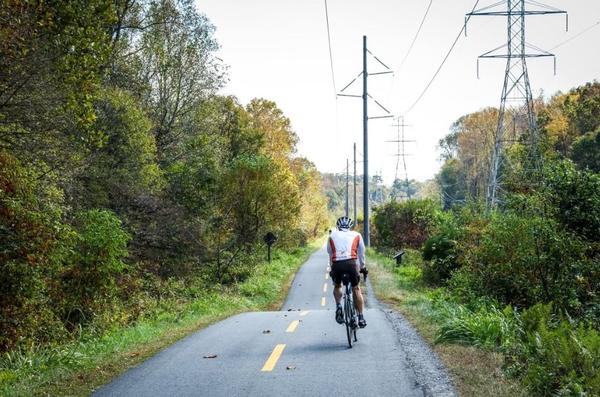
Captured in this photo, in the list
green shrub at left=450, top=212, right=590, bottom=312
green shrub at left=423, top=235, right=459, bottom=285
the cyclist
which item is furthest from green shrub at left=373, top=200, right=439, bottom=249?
the cyclist

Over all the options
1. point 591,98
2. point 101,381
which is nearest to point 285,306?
point 101,381

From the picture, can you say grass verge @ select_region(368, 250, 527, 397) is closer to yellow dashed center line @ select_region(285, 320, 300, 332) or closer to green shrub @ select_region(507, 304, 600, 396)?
green shrub @ select_region(507, 304, 600, 396)

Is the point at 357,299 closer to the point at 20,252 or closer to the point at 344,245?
the point at 344,245

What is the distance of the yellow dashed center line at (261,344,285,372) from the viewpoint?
316 inches

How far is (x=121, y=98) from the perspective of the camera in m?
23.5

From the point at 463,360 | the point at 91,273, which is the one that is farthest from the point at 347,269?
the point at 91,273

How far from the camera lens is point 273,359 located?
8688 mm

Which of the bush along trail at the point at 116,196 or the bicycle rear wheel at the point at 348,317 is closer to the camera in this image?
the bicycle rear wheel at the point at 348,317

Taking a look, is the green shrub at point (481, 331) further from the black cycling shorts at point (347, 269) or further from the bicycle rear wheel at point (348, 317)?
the black cycling shorts at point (347, 269)

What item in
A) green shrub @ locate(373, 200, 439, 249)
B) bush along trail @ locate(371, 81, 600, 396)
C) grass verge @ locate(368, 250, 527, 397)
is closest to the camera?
grass verge @ locate(368, 250, 527, 397)

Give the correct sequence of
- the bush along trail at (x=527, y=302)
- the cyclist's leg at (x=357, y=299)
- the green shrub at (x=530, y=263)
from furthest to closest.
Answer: the green shrub at (x=530, y=263), the cyclist's leg at (x=357, y=299), the bush along trail at (x=527, y=302)

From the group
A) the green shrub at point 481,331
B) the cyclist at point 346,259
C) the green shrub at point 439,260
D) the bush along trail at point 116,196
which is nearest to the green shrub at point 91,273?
the bush along trail at point 116,196

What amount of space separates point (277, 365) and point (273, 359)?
0.47 meters

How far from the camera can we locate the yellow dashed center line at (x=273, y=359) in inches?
316
